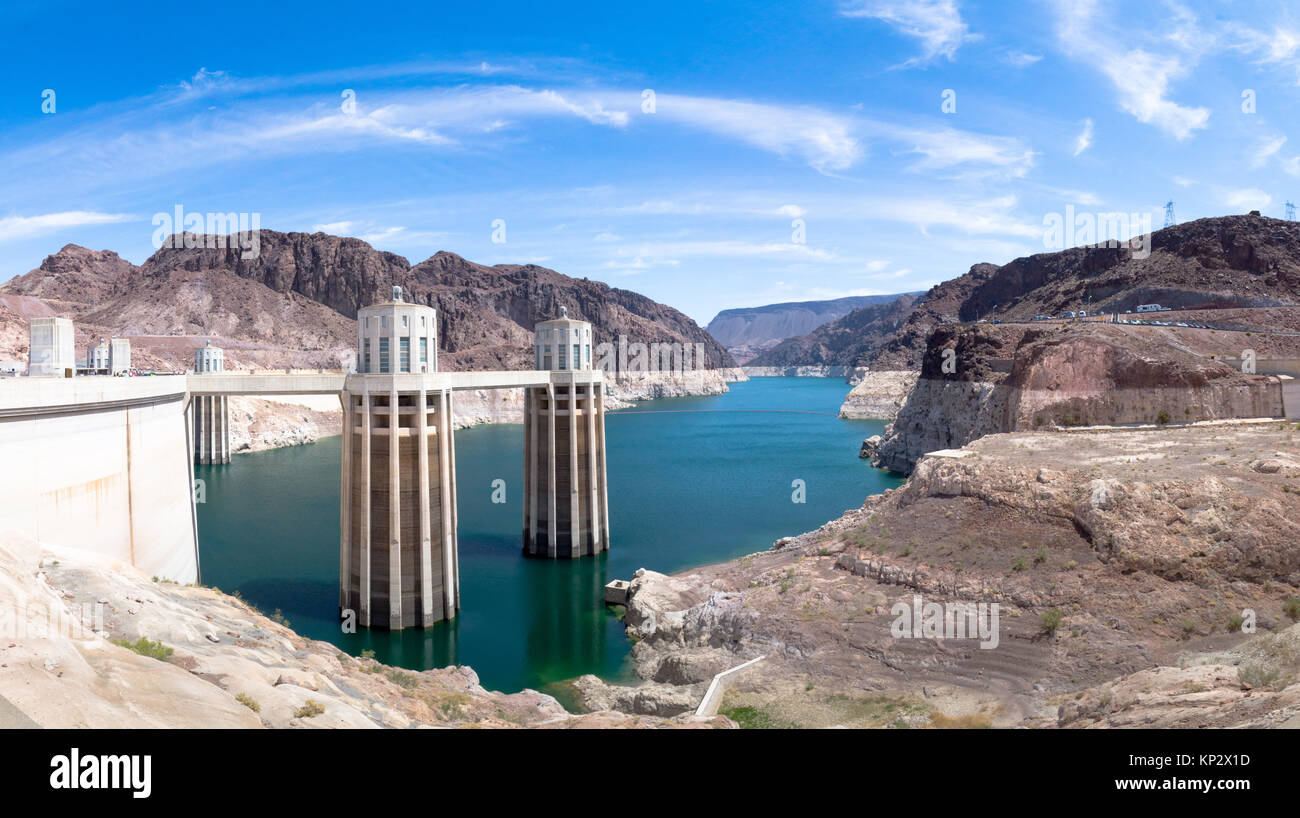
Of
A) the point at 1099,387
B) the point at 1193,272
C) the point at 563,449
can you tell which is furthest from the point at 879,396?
the point at 563,449

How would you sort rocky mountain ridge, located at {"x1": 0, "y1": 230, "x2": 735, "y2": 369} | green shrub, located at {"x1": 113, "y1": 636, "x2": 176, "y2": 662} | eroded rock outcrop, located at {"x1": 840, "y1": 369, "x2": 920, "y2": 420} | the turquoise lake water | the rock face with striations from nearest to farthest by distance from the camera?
green shrub, located at {"x1": 113, "y1": 636, "x2": 176, "y2": 662} → the turquoise lake water → the rock face with striations → eroded rock outcrop, located at {"x1": 840, "y1": 369, "x2": 920, "y2": 420} → rocky mountain ridge, located at {"x1": 0, "y1": 230, "x2": 735, "y2": 369}

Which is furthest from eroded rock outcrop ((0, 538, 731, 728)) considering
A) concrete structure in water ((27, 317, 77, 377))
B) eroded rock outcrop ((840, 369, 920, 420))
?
eroded rock outcrop ((840, 369, 920, 420))

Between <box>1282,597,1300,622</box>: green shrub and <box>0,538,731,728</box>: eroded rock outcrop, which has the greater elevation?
<box>0,538,731,728</box>: eroded rock outcrop

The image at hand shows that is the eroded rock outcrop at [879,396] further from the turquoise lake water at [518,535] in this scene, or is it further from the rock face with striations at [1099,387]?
the rock face with striations at [1099,387]

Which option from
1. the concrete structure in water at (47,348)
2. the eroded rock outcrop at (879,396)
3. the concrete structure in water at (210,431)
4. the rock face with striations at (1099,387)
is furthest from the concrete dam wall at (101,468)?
the eroded rock outcrop at (879,396)

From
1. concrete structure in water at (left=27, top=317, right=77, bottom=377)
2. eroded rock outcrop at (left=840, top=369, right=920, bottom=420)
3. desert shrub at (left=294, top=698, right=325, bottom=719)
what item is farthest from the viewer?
eroded rock outcrop at (left=840, top=369, right=920, bottom=420)

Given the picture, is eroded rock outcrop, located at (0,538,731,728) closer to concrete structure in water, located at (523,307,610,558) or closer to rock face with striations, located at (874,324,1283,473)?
concrete structure in water, located at (523,307,610,558)
